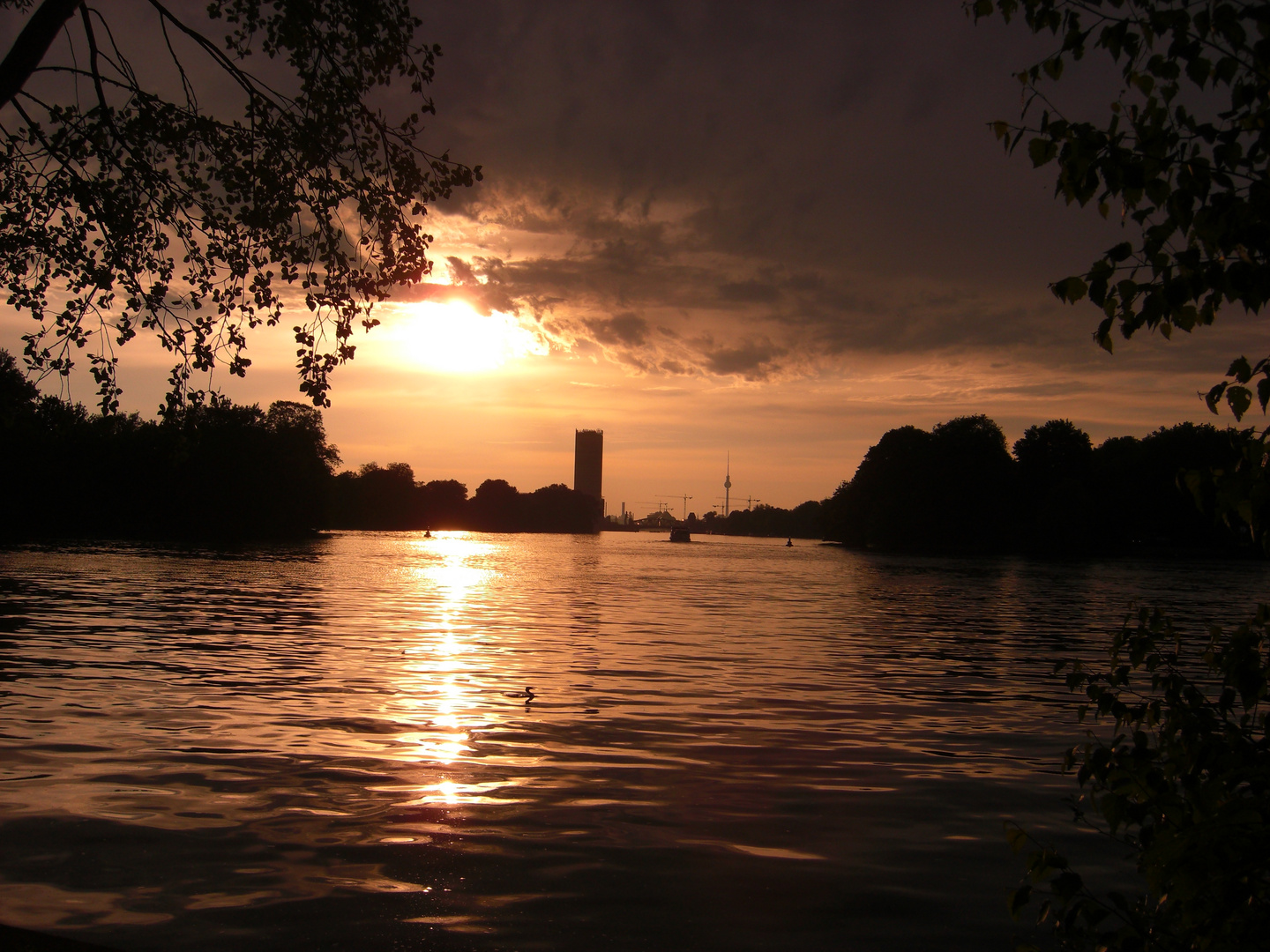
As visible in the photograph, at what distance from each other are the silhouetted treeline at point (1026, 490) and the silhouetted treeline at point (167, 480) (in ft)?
297

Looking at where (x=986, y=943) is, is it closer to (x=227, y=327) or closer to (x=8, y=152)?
(x=227, y=327)

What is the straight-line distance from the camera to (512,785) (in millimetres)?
10297

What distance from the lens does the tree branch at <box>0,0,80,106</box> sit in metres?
10.3

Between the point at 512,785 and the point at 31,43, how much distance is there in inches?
387

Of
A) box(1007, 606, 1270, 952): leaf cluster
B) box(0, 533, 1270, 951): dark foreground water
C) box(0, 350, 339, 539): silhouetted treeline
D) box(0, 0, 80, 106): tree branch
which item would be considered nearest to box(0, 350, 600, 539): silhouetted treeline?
box(0, 350, 339, 539): silhouetted treeline

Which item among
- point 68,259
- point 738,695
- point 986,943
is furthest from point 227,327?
point 986,943

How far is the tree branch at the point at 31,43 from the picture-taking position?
33.8 ft

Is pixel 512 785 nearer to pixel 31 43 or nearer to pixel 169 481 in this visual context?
pixel 31 43

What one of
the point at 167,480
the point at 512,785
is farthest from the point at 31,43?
the point at 167,480

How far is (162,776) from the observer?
10125 mm

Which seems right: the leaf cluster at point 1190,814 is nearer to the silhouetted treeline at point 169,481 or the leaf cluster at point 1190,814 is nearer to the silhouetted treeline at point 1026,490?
the silhouetted treeline at point 169,481

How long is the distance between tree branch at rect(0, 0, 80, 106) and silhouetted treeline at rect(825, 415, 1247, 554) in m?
137

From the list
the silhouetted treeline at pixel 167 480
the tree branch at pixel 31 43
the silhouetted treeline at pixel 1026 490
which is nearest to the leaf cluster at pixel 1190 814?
the tree branch at pixel 31 43

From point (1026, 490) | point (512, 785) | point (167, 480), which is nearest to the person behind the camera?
point (512, 785)
